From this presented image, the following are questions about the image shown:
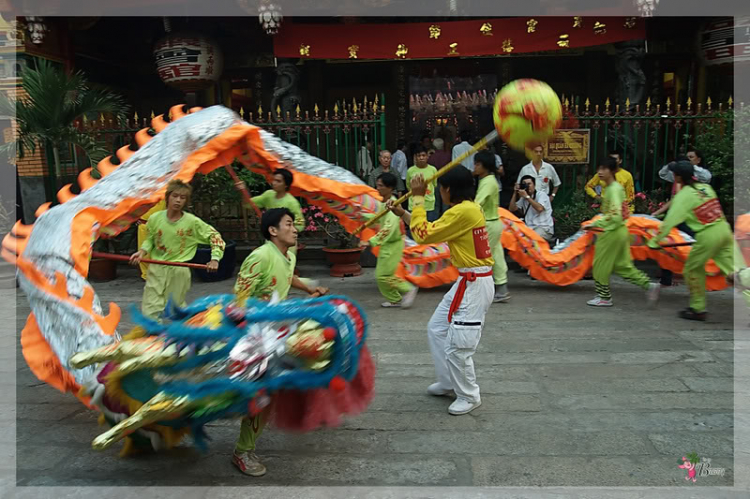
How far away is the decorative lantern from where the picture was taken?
32.2ft

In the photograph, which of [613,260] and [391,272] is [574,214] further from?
[391,272]

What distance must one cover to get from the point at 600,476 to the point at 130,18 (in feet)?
38.0

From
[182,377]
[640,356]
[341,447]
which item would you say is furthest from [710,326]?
[182,377]

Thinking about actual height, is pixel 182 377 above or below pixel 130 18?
below

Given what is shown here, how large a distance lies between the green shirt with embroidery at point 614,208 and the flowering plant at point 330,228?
3.34 metres

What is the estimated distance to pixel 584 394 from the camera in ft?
12.7

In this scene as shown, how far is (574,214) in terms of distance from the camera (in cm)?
828

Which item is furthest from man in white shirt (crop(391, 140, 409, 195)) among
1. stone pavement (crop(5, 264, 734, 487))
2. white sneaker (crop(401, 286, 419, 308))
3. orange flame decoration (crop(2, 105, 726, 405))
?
stone pavement (crop(5, 264, 734, 487))

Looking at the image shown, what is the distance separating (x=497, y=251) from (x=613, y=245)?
121 cm

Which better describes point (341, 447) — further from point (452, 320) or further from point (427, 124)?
point (427, 124)

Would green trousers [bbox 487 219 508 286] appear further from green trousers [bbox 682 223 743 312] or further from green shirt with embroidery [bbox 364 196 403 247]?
green trousers [bbox 682 223 743 312]

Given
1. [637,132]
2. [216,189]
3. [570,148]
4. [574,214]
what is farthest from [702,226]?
[216,189]

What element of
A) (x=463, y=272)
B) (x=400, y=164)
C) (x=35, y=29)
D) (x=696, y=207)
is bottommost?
(x=463, y=272)
